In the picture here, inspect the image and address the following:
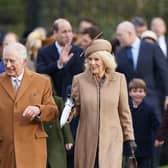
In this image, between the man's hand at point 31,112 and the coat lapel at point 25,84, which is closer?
the man's hand at point 31,112

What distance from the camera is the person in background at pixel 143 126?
45.6ft

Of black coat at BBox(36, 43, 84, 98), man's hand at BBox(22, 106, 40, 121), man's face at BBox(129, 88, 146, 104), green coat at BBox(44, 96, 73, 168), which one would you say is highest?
black coat at BBox(36, 43, 84, 98)

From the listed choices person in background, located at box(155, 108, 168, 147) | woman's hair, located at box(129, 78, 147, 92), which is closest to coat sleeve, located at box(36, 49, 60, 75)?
woman's hair, located at box(129, 78, 147, 92)

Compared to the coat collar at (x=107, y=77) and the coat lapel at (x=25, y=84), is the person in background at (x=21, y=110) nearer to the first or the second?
the coat lapel at (x=25, y=84)

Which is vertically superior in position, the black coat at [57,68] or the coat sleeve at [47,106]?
the black coat at [57,68]

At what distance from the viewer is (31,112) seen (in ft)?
37.5

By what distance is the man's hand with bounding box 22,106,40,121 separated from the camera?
11422 millimetres

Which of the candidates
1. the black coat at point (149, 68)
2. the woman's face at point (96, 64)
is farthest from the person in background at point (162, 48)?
the woman's face at point (96, 64)

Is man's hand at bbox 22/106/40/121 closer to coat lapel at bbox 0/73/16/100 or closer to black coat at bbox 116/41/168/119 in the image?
coat lapel at bbox 0/73/16/100

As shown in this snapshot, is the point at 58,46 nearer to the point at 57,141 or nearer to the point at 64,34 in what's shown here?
the point at 64,34

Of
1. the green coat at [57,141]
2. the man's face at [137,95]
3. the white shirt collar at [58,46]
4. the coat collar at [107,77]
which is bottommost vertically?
the green coat at [57,141]

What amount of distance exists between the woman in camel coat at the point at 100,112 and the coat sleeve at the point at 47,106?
1.20 ft

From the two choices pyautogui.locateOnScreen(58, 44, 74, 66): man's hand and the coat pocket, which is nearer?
the coat pocket

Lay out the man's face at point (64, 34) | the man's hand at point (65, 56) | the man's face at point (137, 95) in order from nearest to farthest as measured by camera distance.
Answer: the man's face at point (137, 95)
the man's hand at point (65, 56)
the man's face at point (64, 34)
